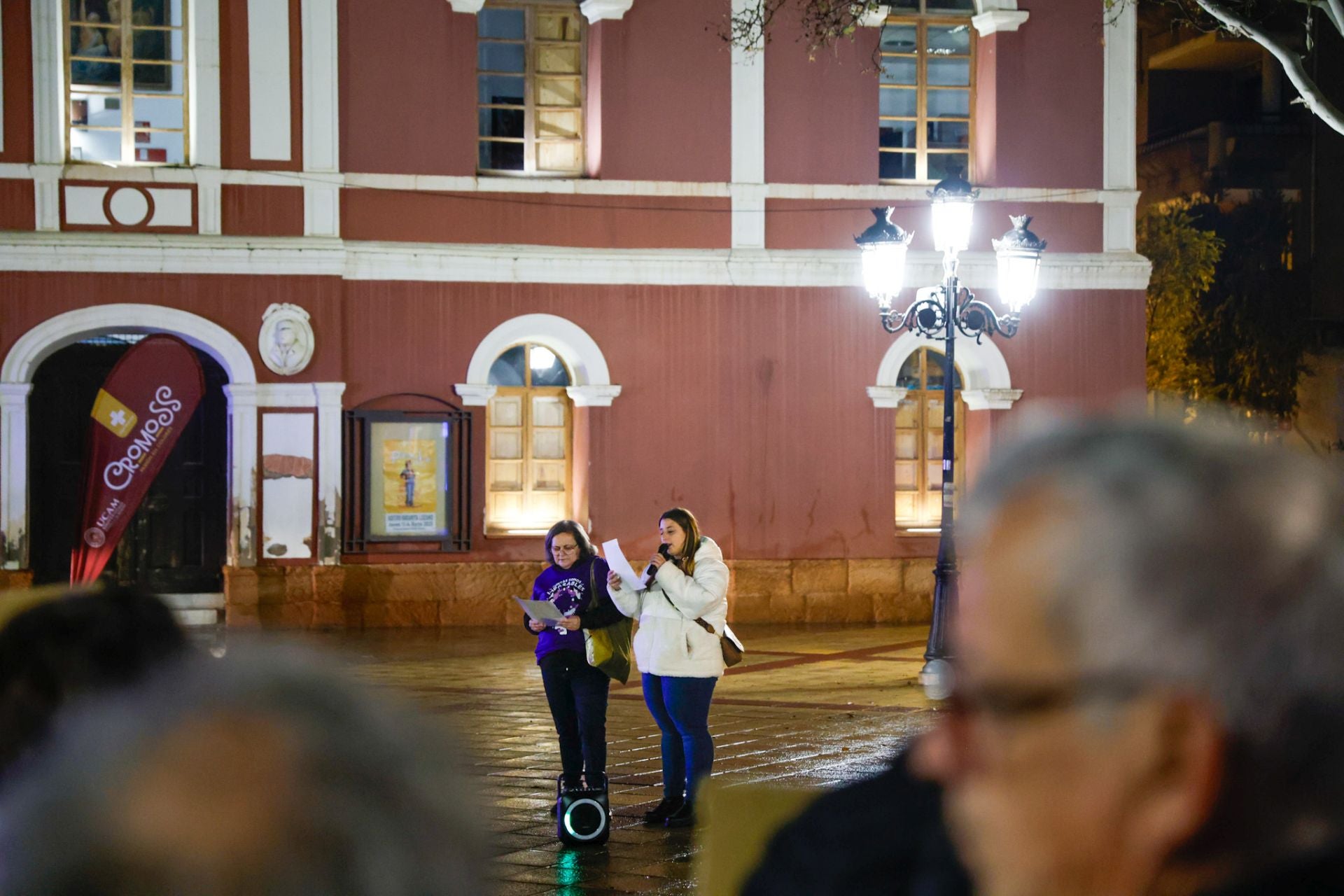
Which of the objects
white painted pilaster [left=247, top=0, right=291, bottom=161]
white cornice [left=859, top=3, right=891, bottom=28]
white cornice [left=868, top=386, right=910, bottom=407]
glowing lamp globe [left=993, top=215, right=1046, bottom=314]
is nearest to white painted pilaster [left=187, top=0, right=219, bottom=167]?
white painted pilaster [left=247, top=0, right=291, bottom=161]

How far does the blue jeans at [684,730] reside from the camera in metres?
8.45

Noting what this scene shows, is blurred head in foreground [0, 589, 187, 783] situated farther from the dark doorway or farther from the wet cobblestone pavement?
the dark doorway

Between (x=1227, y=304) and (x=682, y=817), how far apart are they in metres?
20.1

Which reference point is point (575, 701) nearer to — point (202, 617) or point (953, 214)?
point (953, 214)

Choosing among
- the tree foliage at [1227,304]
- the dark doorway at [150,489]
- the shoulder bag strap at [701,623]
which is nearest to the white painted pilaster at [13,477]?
the dark doorway at [150,489]

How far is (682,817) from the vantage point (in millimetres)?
8461

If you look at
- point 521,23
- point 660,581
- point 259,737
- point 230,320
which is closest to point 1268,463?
point 259,737

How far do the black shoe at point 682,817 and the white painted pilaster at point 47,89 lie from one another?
38.6 ft

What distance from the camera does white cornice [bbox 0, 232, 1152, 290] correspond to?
17.7 m

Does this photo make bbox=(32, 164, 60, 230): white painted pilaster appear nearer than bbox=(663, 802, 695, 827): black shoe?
No

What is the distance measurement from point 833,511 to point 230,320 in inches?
262

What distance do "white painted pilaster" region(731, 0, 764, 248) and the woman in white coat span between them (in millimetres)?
10918

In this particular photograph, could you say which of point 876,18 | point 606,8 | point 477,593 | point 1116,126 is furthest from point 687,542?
point 1116,126

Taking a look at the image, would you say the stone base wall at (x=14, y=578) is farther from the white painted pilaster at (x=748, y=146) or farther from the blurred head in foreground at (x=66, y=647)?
the blurred head in foreground at (x=66, y=647)
